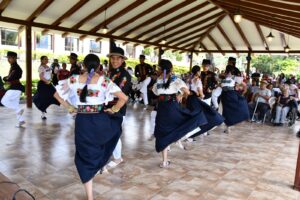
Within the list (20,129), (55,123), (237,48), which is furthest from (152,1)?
(237,48)

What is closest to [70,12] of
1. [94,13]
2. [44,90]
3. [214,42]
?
[94,13]

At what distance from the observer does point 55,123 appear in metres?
5.95

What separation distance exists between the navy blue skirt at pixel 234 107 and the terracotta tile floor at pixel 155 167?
39 centimetres

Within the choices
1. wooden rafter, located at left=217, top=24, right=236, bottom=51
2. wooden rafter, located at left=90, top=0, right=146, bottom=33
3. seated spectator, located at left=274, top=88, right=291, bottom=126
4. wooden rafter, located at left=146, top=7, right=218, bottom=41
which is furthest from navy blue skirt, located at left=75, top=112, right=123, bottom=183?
wooden rafter, located at left=217, top=24, right=236, bottom=51

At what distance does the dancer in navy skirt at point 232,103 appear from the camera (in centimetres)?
570

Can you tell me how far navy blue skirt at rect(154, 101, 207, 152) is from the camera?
12.0 feet

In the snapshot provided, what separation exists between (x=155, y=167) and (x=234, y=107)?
2688mm

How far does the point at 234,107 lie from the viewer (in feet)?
18.7

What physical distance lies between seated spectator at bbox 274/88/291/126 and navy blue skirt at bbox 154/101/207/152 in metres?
4.44

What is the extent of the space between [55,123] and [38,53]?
16.0 meters

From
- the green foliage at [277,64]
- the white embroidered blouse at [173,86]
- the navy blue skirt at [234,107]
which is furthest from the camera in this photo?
the green foliage at [277,64]

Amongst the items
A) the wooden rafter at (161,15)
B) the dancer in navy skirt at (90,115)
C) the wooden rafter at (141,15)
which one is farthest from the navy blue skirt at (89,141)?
the wooden rafter at (161,15)

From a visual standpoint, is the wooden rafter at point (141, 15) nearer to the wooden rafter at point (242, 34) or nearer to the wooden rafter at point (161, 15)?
the wooden rafter at point (161, 15)

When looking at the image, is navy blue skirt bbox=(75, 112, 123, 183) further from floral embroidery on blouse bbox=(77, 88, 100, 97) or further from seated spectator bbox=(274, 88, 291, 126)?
seated spectator bbox=(274, 88, 291, 126)
